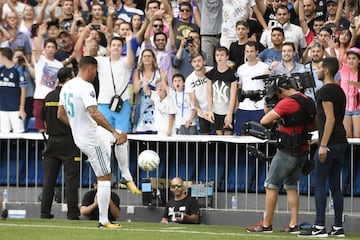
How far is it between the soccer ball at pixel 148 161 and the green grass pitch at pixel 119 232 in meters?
1.40

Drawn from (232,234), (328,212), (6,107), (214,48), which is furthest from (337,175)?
(6,107)

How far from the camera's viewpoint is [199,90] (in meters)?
19.6

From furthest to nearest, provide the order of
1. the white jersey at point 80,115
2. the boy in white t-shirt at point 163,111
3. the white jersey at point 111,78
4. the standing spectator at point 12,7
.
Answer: the standing spectator at point 12,7 → the white jersey at point 111,78 → the boy in white t-shirt at point 163,111 → the white jersey at point 80,115

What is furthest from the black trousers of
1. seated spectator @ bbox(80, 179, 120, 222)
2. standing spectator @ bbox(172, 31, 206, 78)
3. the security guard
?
standing spectator @ bbox(172, 31, 206, 78)

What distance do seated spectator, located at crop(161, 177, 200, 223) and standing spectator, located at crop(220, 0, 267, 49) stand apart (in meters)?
3.56

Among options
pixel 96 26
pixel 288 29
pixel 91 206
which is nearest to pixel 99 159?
pixel 91 206

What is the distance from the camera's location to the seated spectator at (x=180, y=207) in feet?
59.5

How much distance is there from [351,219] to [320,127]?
113 inches

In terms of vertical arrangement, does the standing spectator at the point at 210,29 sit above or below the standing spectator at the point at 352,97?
above

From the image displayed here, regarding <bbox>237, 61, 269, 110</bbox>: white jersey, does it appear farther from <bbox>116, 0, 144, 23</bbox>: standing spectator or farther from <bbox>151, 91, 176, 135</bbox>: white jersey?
<bbox>116, 0, 144, 23</bbox>: standing spectator

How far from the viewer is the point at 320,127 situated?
49.5 feet

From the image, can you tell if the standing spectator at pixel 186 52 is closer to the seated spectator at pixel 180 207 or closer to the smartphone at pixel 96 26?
the smartphone at pixel 96 26

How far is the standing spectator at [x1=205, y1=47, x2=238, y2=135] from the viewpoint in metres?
19.2

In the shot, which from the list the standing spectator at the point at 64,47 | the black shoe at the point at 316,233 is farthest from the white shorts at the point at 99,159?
the standing spectator at the point at 64,47
